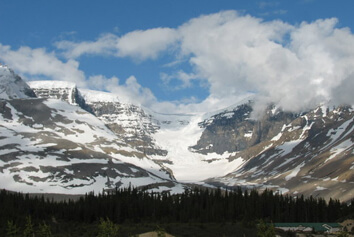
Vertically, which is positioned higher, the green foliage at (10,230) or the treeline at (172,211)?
the treeline at (172,211)

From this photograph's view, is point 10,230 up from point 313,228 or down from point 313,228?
down

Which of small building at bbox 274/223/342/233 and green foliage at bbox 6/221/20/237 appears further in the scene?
small building at bbox 274/223/342/233

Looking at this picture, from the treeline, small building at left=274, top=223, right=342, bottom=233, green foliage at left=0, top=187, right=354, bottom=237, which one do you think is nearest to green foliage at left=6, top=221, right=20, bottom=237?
green foliage at left=0, top=187, right=354, bottom=237

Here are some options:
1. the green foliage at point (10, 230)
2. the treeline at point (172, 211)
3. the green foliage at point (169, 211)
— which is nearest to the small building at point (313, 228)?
the green foliage at point (169, 211)

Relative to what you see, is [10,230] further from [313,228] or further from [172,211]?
[313,228]

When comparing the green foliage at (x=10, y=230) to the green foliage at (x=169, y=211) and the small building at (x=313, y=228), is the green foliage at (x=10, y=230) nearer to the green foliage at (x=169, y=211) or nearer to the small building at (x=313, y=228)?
the green foliage at (x=169, y=211)

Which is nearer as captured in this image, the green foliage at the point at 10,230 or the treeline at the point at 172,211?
the green foliage at the point at 10,230

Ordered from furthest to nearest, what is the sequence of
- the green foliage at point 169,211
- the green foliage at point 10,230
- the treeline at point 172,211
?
the treeline at point 172,211
the green foliage at point 169,211
the green foliage at point 10,230

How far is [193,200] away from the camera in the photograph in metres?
181

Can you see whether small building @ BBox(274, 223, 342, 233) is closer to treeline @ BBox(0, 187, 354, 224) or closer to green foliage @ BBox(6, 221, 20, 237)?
treeline @ BBox(0, 187, 354, 224)

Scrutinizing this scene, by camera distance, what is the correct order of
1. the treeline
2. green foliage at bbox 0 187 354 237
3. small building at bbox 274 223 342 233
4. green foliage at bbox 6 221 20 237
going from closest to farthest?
green foliage at bbox 6 221 20 237, small building at bbox 274 223 342 233, green foliage at bbox 0 187 354 237, the treeline

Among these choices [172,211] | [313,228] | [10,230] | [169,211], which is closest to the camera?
[10,230]

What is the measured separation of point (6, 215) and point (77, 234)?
38.5 m

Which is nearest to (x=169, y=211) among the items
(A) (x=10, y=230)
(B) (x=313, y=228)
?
(B) (x=313, y=228)
